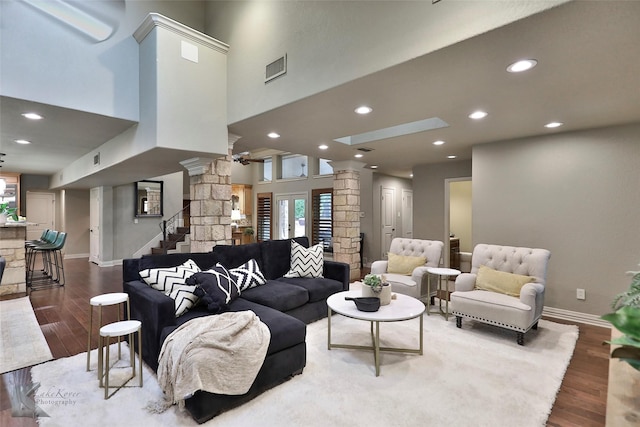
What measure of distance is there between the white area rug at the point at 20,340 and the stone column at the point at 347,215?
4.52 meters

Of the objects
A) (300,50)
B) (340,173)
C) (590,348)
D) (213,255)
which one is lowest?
(590,348)

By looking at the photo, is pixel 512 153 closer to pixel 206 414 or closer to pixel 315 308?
pixel 315 308

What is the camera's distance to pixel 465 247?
820 centimetres

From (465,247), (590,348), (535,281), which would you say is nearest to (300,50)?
(535,281)

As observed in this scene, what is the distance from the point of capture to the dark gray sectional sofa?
2.19 metres

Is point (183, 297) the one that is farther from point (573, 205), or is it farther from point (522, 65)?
point (573, 205)

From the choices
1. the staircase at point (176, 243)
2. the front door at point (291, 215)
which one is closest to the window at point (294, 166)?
the front door at point (291, 215)

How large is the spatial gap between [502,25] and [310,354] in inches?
114

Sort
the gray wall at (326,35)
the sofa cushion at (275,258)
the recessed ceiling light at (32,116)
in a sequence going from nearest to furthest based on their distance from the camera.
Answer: the gray wall at (326,35) < the recessed ceiling light at (32,116) < the sofa cushion at (275,258)

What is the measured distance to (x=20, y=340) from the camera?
10.0 feet

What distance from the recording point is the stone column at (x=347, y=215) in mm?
6086

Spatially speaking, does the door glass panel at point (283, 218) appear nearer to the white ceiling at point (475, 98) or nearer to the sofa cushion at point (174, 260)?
the white ceiling at point (475, 98)

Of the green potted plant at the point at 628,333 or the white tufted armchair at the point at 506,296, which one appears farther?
the white tufted armchair at the point at 506,296

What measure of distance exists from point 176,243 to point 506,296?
696 cm
